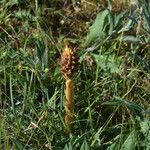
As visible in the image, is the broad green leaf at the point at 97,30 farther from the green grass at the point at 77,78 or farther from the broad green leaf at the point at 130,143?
the broad green leaf at the point at 130,143

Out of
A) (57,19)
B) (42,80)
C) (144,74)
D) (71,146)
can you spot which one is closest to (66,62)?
(71,146)

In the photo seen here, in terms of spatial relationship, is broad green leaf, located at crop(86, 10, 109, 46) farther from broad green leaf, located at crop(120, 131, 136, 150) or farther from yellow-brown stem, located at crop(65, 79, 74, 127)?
broad green leaf, located at crop(120, 131, 136, 150)

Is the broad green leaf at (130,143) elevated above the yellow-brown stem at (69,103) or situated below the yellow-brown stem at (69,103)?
below

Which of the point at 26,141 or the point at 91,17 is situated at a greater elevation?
the point at 91,17

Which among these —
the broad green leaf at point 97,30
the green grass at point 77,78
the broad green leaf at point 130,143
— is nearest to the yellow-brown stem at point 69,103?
the green grass at point 77,78

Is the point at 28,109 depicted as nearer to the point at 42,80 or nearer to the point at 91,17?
the point at 42,80

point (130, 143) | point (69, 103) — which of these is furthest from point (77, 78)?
point (130, 143)

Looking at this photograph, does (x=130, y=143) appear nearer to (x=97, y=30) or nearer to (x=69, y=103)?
(x=69, y=103)
